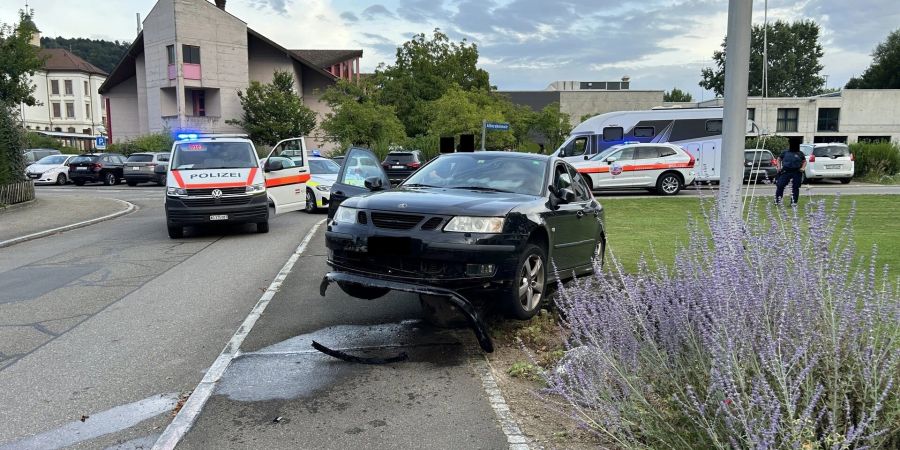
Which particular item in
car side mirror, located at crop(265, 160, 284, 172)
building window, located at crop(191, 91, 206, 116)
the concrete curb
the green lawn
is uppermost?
building window, located at crop(191, 91, 206, 116)

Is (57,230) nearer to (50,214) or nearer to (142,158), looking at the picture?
(50,214)

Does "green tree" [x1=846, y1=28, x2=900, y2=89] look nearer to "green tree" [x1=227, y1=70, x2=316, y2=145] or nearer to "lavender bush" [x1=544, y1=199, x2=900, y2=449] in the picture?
"green tree" [x1=227, y1=70, x2=316, y2=145]

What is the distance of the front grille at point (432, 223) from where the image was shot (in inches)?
212

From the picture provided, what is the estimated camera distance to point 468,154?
7.43 metres

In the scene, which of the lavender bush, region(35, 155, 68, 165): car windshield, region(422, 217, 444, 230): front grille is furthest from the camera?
region(35, 155, 68, 165): car windshield

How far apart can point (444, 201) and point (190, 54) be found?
155ft

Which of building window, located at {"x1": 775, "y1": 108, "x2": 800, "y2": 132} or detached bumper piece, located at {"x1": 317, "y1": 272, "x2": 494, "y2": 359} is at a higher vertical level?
building window, located at {"x1": 775, "y1": 108, "x2": 800, "y2": 132}

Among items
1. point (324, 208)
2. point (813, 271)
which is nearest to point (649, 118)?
point (324, 208)

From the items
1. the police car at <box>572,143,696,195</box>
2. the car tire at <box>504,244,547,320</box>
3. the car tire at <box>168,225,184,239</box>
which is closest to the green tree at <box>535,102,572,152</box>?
the police car at <box>572,143,696,195</box>

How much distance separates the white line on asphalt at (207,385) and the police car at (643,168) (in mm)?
16892

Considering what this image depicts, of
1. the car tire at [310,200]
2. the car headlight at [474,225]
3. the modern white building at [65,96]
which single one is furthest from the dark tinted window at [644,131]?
the modern white building at [65,96]

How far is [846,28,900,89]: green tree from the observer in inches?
2921

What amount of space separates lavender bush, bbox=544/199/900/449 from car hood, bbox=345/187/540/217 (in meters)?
1.65

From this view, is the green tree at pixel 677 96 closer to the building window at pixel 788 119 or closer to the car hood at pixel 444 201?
the building window at pixel 788 119
